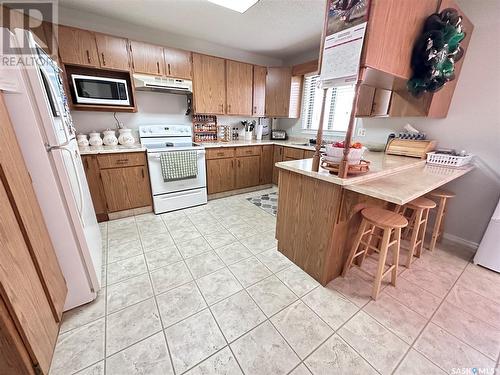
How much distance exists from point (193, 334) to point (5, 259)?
1.00 metres

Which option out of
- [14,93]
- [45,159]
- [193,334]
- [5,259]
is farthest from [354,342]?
[14,93]

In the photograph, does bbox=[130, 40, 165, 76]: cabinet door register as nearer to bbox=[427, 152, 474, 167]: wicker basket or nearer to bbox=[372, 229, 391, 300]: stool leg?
bbox=[372, 229, 391, 300]: stool leg

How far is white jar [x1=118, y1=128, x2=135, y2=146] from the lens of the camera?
111 inches

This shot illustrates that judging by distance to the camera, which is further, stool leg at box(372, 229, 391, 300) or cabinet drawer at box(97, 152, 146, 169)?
cabinet drawer at box(97, 152, 146, 169)

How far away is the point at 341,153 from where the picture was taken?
1382 mm

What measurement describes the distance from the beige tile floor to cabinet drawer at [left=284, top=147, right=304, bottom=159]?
1.73m

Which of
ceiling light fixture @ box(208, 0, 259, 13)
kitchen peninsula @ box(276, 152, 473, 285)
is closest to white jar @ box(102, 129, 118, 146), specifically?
ceiling light fixture @ box(208, 0, 259, 13)

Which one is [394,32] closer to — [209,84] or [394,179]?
[394,179]

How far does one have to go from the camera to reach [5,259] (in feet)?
2.78

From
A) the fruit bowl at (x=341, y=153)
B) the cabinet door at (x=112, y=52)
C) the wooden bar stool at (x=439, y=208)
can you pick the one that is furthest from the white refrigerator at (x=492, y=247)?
the cabinet door at (x=112, y=52)

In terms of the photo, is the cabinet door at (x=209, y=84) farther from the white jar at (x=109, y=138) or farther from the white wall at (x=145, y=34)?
the white jar at (x=109, y=138)

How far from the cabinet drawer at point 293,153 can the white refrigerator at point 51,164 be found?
9.02ft

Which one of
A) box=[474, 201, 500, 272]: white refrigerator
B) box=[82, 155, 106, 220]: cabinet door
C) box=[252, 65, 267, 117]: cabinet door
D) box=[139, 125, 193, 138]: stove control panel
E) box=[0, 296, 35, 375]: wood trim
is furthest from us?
box=[252, 65, 267, 117]: cabinet door

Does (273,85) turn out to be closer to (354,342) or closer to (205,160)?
(205,160)
